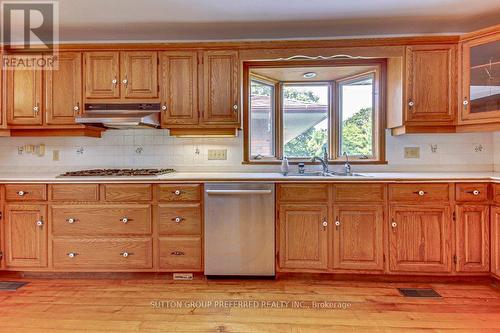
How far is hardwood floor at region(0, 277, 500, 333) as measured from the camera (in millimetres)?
1840

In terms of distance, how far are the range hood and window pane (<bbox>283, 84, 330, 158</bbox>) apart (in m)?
1.36

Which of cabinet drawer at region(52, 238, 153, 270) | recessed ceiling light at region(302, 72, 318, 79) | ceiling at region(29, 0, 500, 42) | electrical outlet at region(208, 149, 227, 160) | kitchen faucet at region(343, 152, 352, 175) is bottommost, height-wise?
cabinet drawer at region(52, 238, 153, 270)

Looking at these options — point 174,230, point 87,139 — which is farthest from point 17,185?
point 174,230

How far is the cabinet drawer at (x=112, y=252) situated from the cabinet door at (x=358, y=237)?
1600mm

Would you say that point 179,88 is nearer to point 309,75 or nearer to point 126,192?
point 126,192

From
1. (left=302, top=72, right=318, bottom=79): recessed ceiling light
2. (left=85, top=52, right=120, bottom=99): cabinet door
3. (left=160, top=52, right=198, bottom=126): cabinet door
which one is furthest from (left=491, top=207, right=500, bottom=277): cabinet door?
(left=85, top=52, right=120, bottom=99): cabinet door

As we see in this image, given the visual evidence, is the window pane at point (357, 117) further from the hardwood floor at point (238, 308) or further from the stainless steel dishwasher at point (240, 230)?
the hardwood floor at point (238, 308)

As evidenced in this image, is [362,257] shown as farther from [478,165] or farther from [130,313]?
[130,313]

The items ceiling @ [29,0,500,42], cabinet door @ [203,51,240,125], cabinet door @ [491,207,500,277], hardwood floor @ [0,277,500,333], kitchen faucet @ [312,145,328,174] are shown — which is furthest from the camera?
kitchen faucet @ [312,145,328,174]

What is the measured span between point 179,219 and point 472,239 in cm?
240

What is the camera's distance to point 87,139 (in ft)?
10.1

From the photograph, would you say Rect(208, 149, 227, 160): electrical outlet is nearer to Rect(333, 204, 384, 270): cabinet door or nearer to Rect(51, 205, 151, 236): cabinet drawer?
Rect(51, 205, 151, 236): cabinet drawer

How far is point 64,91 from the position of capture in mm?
2740

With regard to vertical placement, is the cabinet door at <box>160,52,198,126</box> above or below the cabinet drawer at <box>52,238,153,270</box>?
above
